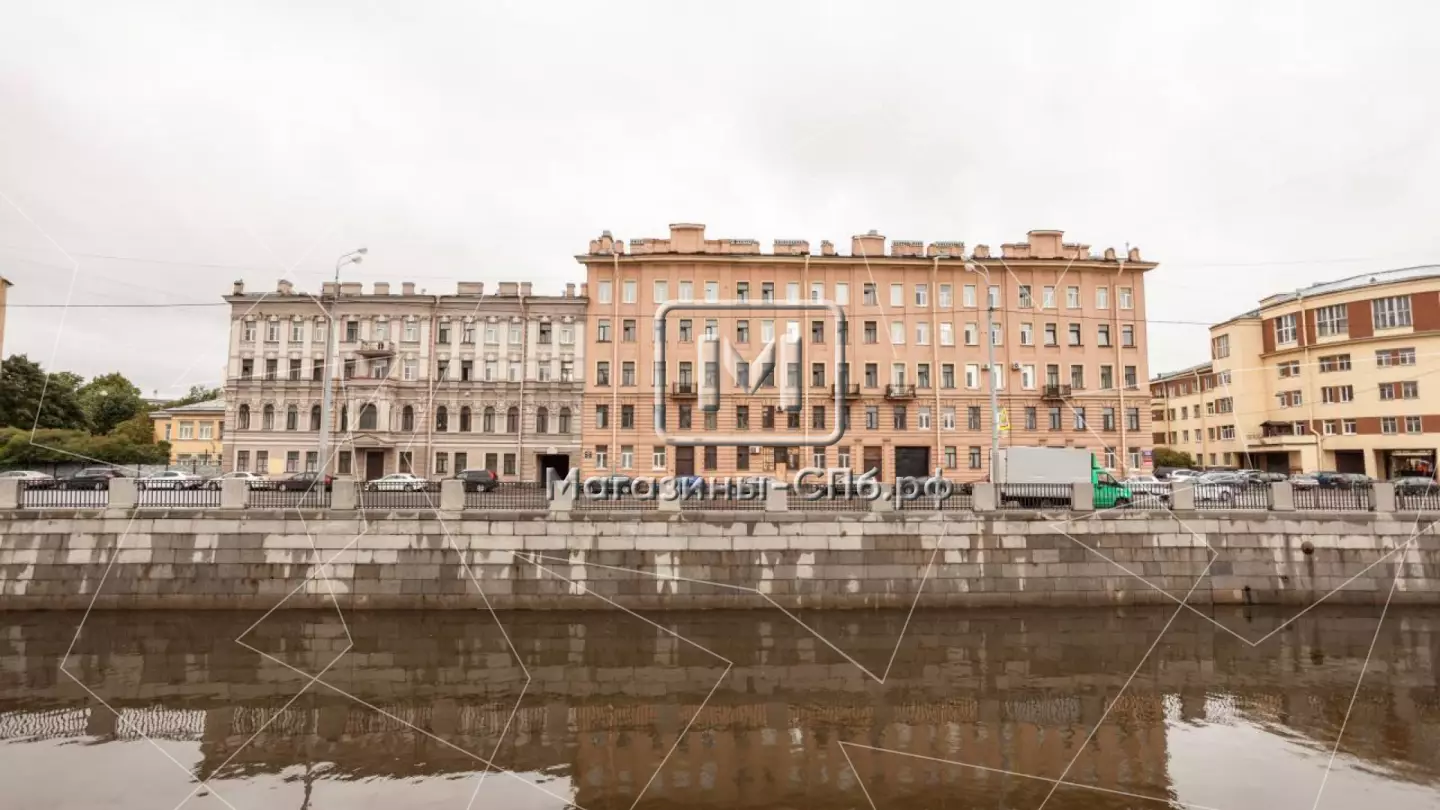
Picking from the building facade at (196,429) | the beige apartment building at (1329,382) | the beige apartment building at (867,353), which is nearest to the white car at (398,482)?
the beige apartment building at (867,353)

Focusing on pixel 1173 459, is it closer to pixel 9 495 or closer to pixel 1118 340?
pixel 1118 340

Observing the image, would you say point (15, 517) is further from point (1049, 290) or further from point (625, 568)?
point (1049, 290)

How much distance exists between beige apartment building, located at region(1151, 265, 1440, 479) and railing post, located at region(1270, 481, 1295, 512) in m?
32.1

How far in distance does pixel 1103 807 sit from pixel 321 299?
48.5 m

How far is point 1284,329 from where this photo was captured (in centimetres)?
4881

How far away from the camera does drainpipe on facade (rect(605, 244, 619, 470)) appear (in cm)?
4141

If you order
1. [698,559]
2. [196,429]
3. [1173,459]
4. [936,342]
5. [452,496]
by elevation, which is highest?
[936,342]

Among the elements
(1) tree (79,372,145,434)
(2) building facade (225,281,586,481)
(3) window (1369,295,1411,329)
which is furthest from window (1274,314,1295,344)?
(1) tree (79,372,145,434)

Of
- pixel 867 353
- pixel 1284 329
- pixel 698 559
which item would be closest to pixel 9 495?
pixel 698 559

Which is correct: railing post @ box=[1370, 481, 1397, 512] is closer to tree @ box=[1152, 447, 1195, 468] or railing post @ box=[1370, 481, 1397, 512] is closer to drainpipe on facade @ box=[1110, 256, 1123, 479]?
drainpipe on facade @ box=[1110, 256, 1123, 479]

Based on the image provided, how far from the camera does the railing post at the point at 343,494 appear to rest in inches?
661

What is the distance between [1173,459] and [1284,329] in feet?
40.2

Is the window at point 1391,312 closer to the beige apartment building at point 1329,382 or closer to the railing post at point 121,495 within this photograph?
the beige apartment building at point 1329,382

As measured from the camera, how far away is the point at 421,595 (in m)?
16.5
